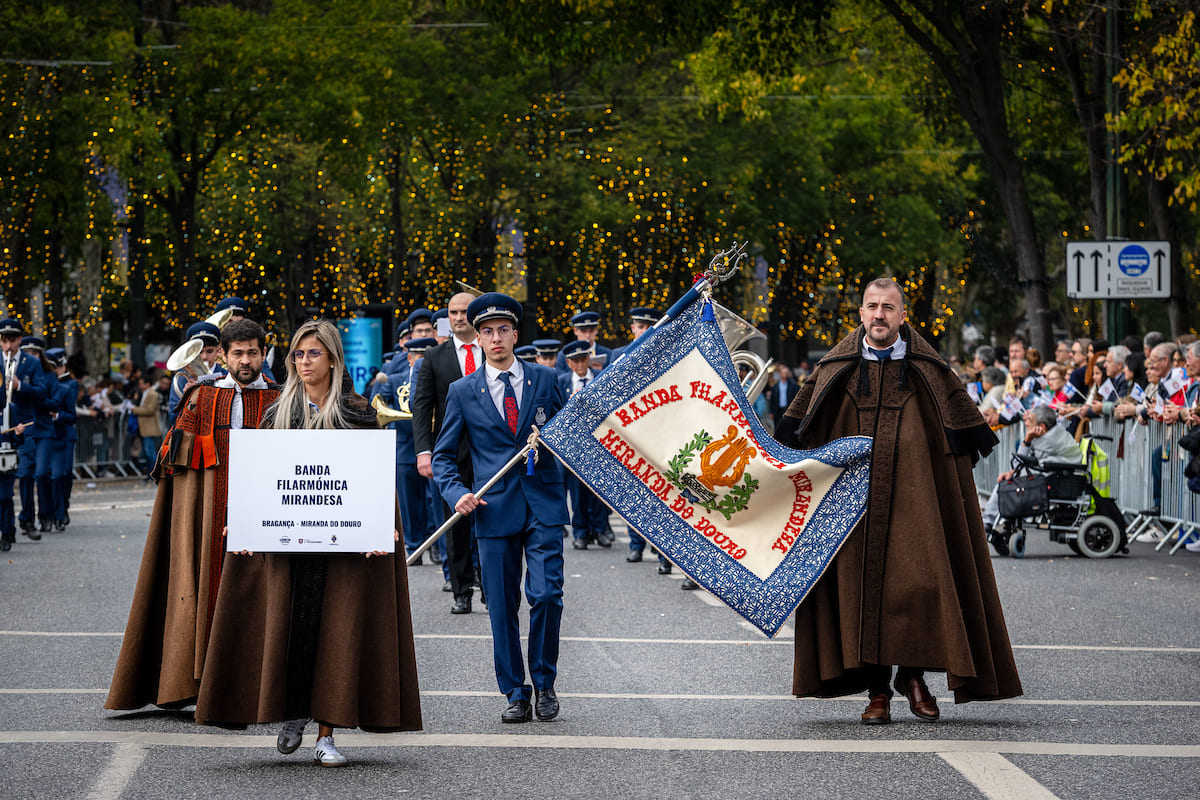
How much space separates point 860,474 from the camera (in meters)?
8.30

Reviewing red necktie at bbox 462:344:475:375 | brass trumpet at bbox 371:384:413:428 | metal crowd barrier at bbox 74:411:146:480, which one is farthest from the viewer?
metal crowd barrier at bbox 74:411:146:480

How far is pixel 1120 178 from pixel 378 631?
16.2 metres

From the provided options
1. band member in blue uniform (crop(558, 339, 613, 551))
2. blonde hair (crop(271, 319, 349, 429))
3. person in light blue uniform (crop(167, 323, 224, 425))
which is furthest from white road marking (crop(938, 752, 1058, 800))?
band member in blue uniform (crop(558, 339, 613, 551))

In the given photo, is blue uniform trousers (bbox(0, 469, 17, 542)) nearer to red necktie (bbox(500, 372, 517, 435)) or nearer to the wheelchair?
the wheelchair

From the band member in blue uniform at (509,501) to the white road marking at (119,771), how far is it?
1623mm

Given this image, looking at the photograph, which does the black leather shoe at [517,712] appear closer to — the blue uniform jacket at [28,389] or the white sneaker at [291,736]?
the white sneaker at [291,736]

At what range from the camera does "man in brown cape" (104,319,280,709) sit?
7957mm

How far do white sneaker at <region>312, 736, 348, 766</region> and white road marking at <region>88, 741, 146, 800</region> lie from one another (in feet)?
2.28

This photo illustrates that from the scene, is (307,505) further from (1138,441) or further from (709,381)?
(1138,441)

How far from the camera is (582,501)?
A: 17.5 m

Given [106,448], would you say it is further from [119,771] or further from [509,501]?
[119,771]

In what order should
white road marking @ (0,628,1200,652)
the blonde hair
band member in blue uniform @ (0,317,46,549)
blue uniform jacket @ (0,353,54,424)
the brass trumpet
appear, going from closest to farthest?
the blonde hair < white road marking @ (0,628,1200,652) < the brass trumpet < band member in blue uniform @ (0,317,46,549) < blue uniform jacket @ (0,353,54,424)

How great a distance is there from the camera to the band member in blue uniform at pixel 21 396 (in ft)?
58.1

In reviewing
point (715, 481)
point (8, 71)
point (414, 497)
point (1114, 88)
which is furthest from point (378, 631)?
point (8, 71)
